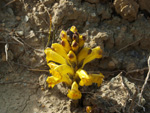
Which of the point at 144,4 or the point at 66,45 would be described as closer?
the point at 66,45

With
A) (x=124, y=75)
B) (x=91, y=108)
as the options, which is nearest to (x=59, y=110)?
(x=91, y=108)

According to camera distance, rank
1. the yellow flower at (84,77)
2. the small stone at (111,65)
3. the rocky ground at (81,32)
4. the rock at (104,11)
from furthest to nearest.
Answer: the rock at (104,11) → the small stone at (111,65) → the rocky ground at (81,32) → the yellow flower at (84,77)

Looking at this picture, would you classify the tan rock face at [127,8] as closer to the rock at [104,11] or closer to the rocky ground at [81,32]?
the rocky ground at [81,32]

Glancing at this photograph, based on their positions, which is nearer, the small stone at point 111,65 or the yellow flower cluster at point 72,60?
the yellow flower cluster at point 72,60

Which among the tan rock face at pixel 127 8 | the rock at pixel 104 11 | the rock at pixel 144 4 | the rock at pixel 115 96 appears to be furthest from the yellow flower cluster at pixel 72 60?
the rock at pixel 144 4

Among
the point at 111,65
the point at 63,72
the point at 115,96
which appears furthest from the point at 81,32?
the point at 115,96

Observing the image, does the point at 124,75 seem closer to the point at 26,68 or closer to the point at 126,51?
the point at 126,51

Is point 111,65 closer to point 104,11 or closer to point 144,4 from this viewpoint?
point 104,11
